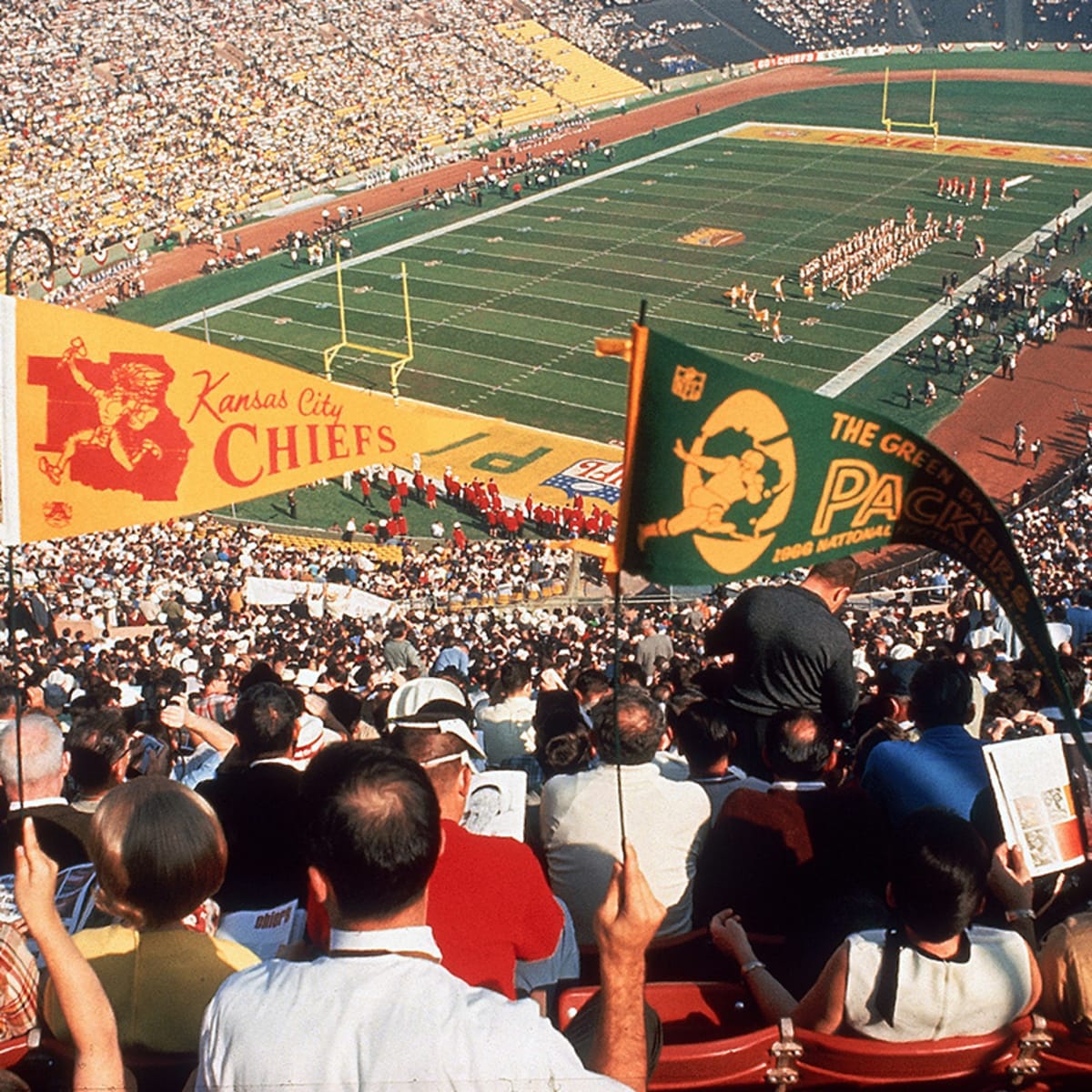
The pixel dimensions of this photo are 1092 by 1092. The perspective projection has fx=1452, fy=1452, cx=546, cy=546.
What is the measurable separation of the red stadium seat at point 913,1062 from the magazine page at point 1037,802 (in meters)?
0.89

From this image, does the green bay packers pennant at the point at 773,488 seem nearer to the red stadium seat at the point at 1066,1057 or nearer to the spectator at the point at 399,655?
the red stadium seat at the point at 1066,1057

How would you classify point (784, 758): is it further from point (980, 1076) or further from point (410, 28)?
point (410, 28)

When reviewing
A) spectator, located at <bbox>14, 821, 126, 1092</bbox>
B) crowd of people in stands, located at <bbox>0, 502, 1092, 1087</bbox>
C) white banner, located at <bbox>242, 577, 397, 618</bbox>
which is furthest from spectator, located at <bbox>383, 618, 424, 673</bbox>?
spectator, located at <bbox>14, 821, 126, 1092</bbox>

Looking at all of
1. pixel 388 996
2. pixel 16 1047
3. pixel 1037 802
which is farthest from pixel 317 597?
pixel 388 996

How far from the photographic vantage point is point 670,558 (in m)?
4.06

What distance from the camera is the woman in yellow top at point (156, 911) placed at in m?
3.33

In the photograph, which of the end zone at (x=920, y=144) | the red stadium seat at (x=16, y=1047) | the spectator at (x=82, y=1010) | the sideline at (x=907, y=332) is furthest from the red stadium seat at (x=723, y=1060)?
the end zone at (x=920, y=144)

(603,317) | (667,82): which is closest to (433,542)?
(603,317)

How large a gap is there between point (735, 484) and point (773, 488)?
159 mm

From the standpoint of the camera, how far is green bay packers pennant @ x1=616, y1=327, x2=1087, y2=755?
3.92 metres

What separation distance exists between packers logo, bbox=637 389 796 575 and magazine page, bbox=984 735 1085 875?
0.93 m

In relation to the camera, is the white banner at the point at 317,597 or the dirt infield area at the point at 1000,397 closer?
the white banner at the point at 317,597

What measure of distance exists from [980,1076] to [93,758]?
11.9 feet

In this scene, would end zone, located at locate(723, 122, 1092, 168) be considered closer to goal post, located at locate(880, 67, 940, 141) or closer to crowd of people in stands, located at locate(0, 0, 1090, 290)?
goal post, located at locate(880, 67, 940, 141)
